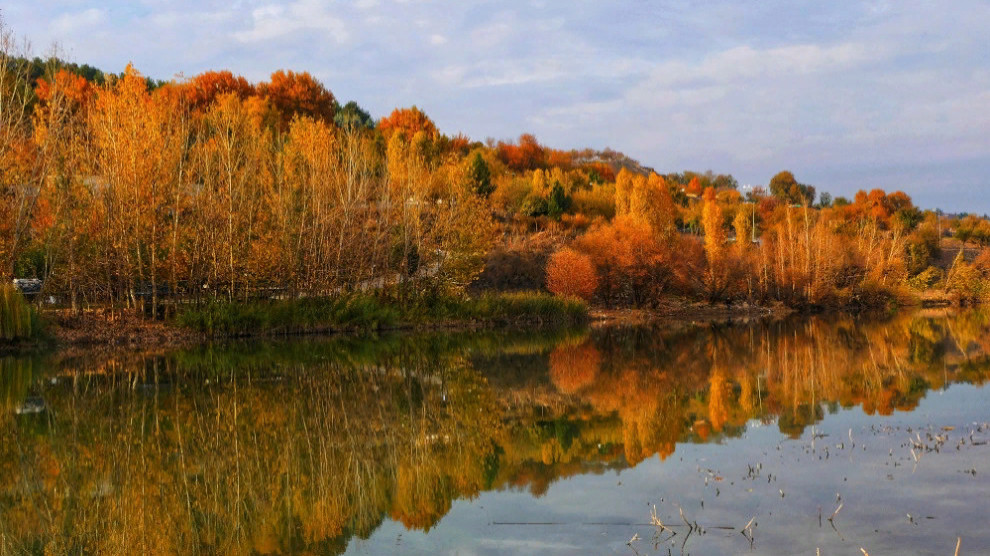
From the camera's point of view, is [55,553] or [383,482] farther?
[383,482]

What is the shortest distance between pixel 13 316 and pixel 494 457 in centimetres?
1569

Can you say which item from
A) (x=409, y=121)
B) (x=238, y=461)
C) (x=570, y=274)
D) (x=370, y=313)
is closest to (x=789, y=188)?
(x=409, y=121)

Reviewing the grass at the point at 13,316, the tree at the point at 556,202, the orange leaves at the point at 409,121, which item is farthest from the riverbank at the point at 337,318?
the orange leaves at the point at 409,121

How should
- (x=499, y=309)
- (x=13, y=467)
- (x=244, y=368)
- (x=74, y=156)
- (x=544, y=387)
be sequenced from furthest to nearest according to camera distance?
(x=499, y=309), (x=74, y=156), (x=244, y=368), (x=544, y=387), (x=13, y=467)

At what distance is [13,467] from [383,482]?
4.17 meters

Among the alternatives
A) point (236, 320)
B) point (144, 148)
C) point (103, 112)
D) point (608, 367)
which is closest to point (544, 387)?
point (608, 367)

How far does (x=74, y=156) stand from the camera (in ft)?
80.8

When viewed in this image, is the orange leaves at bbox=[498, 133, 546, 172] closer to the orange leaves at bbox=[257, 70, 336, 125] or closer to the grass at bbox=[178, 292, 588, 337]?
the orange leaves at bbox=[257, 70, 336, 125]

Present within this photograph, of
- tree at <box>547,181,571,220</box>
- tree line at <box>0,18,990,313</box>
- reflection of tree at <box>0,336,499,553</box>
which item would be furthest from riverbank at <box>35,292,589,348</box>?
tree at <box>547,181,571,220</box>

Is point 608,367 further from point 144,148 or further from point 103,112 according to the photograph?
point 103,112

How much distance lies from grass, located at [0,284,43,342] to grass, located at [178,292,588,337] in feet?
14.4

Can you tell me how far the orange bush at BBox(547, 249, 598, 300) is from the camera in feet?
116

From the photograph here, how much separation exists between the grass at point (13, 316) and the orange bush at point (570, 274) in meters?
19.7

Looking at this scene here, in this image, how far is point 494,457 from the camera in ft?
33.4
